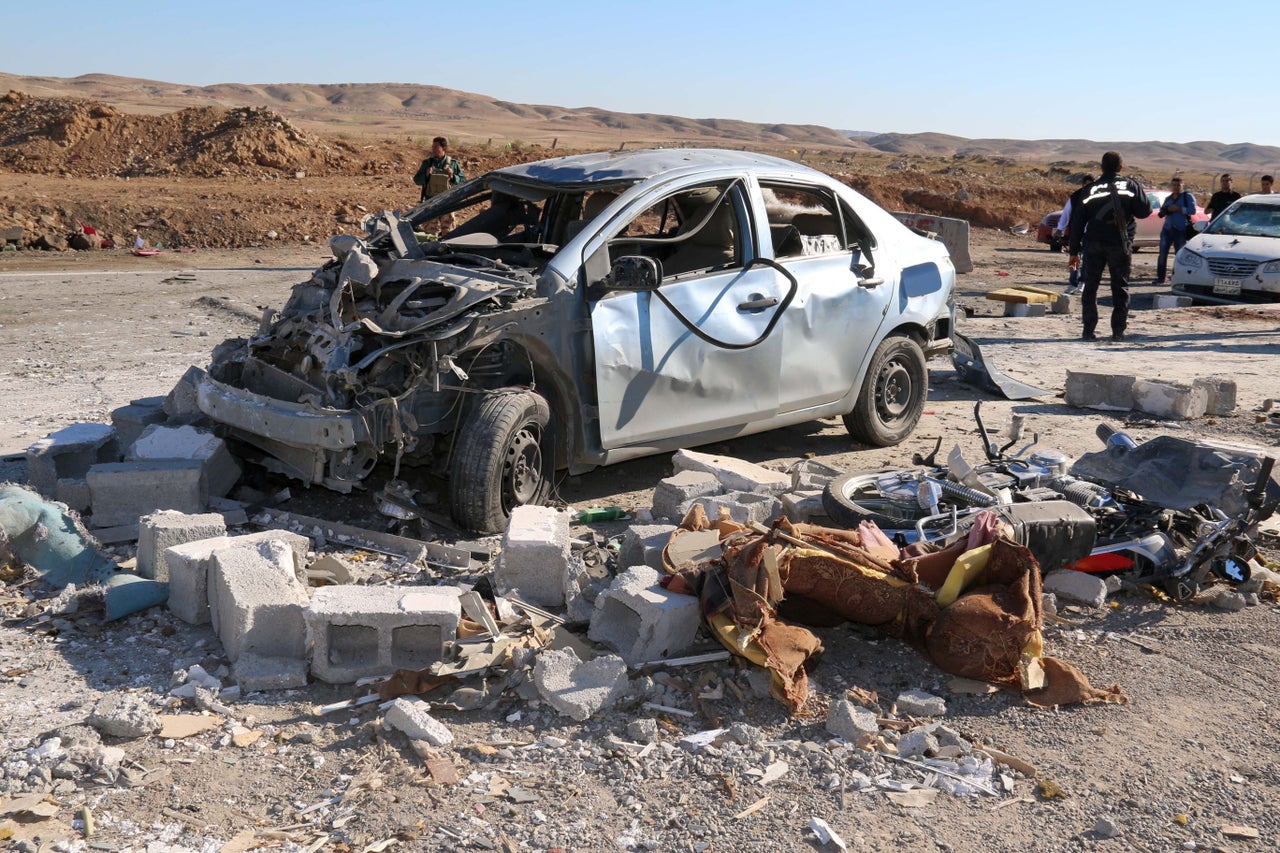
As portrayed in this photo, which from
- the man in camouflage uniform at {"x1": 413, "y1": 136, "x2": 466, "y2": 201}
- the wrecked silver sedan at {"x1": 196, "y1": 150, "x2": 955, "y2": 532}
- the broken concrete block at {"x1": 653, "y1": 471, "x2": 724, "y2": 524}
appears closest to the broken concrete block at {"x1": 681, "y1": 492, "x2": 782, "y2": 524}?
the broken concrete block at {"x1": 653, "y1": 471, "x2": 724, "y2": 524}

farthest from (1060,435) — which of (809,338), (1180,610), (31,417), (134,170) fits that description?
(134,170)

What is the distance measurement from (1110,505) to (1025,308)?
9432 mm

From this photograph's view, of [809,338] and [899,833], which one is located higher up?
[809,338]

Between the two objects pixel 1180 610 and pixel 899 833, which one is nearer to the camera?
pixel 899 833

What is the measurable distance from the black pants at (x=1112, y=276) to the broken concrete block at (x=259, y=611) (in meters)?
9.83

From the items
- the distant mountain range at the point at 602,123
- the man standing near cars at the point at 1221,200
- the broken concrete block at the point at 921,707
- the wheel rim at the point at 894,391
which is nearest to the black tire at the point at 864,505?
the broken concrete block at the point at 921,707

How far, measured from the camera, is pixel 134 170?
85.0ft

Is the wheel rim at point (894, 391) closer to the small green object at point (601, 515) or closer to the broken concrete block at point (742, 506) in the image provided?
the broken concrete block at point (742, 506)

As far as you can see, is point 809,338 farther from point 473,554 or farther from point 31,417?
point 31,417

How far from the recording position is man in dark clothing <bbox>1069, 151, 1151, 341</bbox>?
11.9 m

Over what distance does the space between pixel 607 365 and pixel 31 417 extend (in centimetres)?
447

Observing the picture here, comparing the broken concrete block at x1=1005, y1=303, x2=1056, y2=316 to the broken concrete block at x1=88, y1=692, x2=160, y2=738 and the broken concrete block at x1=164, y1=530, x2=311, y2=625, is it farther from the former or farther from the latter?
the broken concrete block at x1=88, y1=692, x2=160, y2=738

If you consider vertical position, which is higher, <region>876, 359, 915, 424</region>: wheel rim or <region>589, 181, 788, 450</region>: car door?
<region>589, 181, 788, 450</region>: car door

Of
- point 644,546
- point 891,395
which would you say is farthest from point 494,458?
point 891,395
